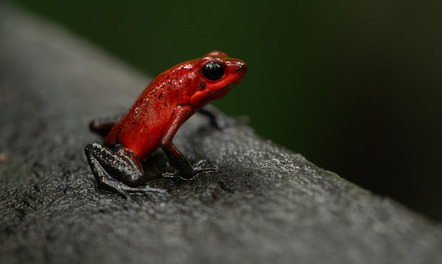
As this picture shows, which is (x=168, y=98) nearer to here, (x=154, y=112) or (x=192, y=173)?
(x=154, y=112)

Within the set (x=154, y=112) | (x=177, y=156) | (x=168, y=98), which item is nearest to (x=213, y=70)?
(x=168, y=98)

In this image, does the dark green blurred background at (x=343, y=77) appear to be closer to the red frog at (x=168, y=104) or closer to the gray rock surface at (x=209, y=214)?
the gray rock surface at (x=209, y=214)

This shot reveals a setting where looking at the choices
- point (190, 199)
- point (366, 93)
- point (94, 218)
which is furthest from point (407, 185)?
point (94, 218)

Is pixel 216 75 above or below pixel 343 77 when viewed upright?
below

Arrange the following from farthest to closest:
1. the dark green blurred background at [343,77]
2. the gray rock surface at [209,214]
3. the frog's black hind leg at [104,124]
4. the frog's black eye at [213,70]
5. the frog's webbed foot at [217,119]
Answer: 1. the dark green blurred background at [343,77]
2. the frog's webbed foot at [217,119]
3. the frog's black hind leg at [104,124]
4. the frog's black eye at [213,70]
5. the gray rock surface at [209,214]

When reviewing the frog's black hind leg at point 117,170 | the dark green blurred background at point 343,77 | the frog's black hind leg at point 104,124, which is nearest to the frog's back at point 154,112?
the frog's black hind leg at point 117,170

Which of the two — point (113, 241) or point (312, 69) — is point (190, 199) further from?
point (312, 69)
